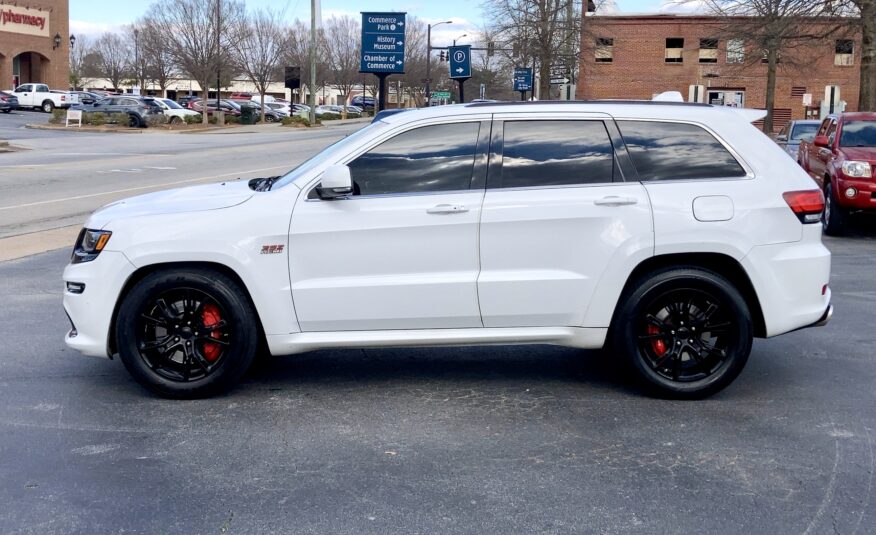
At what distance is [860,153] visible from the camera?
1321 cm

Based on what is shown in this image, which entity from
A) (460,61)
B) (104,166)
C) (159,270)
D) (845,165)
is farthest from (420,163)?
(104,166)

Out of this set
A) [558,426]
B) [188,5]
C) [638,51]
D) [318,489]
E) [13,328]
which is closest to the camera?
[318,489]

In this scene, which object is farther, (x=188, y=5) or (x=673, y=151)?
(x=188, y=5)

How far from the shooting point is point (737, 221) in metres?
5.66

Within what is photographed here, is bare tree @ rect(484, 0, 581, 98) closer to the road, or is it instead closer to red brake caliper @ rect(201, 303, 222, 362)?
the road

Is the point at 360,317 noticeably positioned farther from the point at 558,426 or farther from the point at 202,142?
the point at 202,142

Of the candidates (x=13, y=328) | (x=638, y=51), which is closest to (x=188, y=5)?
(x=638, y=51)

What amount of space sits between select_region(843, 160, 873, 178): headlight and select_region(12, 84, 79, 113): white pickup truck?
5645cm

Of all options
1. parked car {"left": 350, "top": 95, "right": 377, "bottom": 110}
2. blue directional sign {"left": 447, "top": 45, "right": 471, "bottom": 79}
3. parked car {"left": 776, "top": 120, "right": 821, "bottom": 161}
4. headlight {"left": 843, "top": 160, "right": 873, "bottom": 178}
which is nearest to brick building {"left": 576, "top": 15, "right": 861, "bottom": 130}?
parked car {"left": 350, "top": 95, "right": 377, "bottom": 110}

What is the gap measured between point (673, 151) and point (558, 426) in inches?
72.3

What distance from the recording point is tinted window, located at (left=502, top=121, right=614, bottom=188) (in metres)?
Result: 5.76

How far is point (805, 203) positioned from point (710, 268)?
26.7 inches

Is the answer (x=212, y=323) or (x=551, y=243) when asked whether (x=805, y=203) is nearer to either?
(x=551, y=243)

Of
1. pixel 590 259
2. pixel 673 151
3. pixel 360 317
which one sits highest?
pixel 673 151
